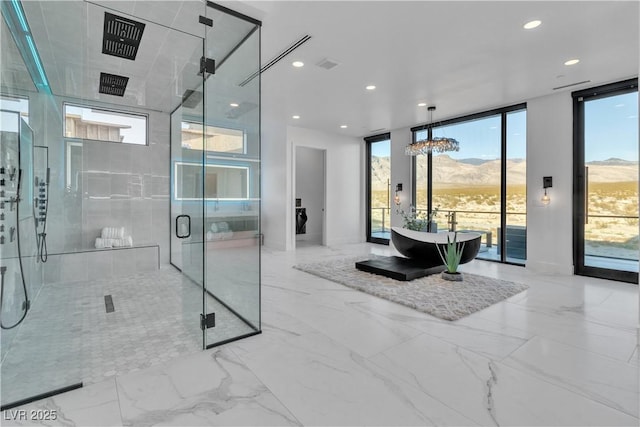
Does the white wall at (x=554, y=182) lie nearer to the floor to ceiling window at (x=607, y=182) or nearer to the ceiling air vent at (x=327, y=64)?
the floor to ceiling window at (x=607, y=182)

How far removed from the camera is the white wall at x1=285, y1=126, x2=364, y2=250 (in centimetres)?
812

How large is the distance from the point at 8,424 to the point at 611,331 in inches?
176

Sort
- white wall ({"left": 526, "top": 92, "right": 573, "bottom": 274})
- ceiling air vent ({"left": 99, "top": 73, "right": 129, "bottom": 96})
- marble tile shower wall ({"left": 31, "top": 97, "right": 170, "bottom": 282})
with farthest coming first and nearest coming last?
white wall ({"left": 526, "top": 92, "right": 573, "bottom": 274})
ceiling air vent ({"left": 99, "top": 73, "right": 129, "bottom": 96})
marble tile shower wall ({"left": 31, "top": 97, "right": 170, "bottom": 282})

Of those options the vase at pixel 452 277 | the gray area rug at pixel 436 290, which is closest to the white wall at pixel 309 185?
the gray area rug at pixel 436 290

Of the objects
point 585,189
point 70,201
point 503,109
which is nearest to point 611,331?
point 585,189

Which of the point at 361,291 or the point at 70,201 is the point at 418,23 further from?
the point at 70,201

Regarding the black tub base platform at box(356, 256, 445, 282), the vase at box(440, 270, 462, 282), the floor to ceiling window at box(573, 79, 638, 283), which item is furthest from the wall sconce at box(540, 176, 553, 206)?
the vase at box(440, 270, 462, 282)

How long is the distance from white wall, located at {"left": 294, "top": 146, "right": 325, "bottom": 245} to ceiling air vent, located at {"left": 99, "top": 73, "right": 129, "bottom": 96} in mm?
4938

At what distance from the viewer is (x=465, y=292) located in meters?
4.01

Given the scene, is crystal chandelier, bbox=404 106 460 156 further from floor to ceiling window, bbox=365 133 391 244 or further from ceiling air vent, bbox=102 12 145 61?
ceiling air vent, bbox=102 12 145 61

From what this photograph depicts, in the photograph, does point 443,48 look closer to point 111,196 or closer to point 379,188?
point 379,188

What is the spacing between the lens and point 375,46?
142 inches

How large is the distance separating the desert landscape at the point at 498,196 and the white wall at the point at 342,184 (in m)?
Answer: 0.48

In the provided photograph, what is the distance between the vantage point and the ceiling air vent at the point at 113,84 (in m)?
4.37
